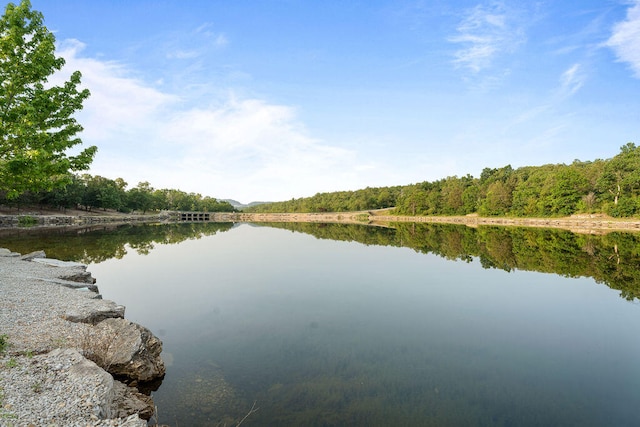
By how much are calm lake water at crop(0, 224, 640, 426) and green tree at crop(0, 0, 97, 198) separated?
6.81 meters

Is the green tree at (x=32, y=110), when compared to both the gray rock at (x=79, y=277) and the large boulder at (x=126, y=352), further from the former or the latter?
the large boulder at (x=126, y=352)

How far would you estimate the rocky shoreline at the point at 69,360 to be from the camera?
5452 millimetres

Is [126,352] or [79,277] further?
[79,277]

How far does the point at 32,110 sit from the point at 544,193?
Answer: 9405 cm

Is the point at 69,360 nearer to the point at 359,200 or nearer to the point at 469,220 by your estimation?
the point at 469,220

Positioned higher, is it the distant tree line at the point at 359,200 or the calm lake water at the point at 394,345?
the distant tree line at the point at 359,200

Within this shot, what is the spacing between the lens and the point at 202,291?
18219 millimetres

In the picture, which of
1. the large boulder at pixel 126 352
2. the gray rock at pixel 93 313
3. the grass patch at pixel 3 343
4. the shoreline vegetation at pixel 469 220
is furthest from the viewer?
the shoreline vegetation at pixel 469 220

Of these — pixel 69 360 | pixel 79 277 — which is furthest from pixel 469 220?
pixel 69 360

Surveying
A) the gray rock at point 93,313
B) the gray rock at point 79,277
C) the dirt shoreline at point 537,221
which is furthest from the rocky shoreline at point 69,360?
the dirt shoreline at point 537,221

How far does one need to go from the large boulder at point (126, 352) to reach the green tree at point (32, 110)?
10.9 metres

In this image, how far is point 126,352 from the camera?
8469 millimetres

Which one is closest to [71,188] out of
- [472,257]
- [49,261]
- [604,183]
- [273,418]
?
[49,261]

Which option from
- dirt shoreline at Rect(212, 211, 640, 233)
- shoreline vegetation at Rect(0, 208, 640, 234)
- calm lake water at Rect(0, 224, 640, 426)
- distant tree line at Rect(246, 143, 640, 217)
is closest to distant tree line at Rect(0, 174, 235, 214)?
shoreline vegetation at Rect(0, 208, 640, 234)
